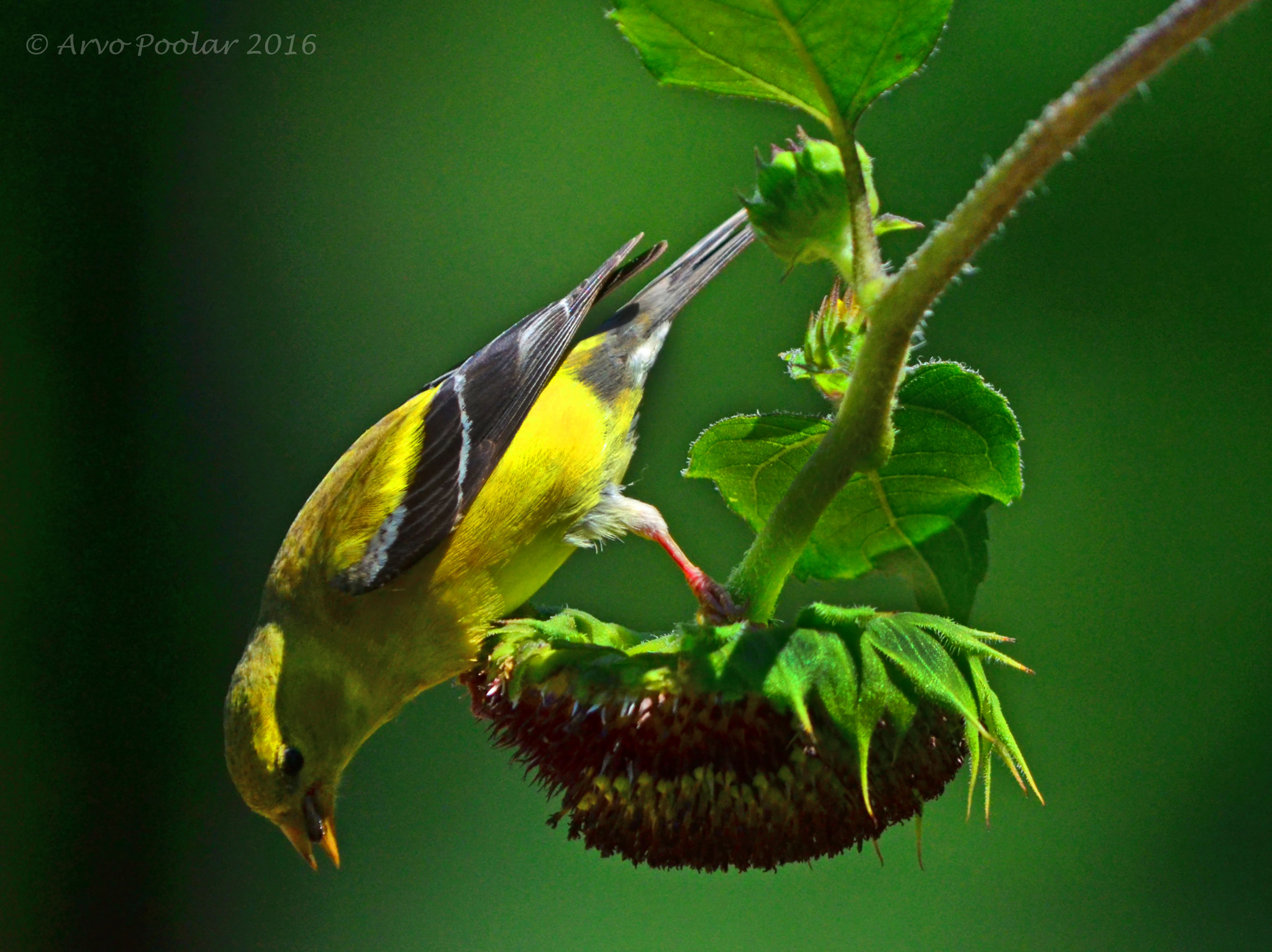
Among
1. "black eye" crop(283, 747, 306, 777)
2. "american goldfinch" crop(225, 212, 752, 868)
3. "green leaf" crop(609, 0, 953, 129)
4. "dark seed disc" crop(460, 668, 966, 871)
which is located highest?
"green leaf" crop(609, 0, 953, 129)

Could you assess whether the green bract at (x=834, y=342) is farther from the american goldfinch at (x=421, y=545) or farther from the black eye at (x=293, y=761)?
the black eye at (x=293, y=761)

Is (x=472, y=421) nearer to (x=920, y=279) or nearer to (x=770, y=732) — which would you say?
(x=770, y=732)

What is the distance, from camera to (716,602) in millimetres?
1200

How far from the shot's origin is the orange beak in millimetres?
2283

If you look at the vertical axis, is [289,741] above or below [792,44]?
below

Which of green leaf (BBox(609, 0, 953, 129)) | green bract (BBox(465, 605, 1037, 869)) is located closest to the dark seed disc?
green bract (BBox(465, 605, 1037, 869))

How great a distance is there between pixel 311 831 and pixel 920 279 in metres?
1.85

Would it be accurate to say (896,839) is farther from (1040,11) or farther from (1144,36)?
(1144,36)

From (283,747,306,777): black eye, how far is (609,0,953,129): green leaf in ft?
5.21

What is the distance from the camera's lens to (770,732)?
117 centimetres

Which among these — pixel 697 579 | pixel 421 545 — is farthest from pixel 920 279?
pixel 421 545

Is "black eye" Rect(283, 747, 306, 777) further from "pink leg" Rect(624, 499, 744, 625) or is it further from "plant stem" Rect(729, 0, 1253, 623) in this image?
"plant stem" Rect(729, 0, 1253, 623)

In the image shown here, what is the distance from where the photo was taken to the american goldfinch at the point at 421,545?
224cm

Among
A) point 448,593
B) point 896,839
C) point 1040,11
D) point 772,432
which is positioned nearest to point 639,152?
point 1040,11
